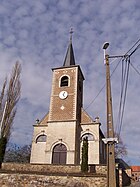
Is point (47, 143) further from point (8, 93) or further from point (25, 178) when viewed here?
point (25, 178)

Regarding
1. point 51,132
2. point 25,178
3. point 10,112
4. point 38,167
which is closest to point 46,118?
point 51,132

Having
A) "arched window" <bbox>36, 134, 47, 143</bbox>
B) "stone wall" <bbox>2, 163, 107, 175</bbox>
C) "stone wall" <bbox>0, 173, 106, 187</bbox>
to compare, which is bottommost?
"stone wall" <bbox>0, 173, 106, 187</bbox>

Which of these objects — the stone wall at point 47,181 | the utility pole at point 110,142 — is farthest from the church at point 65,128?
the utility pole at point 110,142

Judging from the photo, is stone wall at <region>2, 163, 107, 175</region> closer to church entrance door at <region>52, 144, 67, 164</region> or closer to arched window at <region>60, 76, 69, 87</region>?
church entrance door at <region>52, 144, 67, 164</region>

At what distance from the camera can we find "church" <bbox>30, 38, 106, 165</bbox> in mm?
20891

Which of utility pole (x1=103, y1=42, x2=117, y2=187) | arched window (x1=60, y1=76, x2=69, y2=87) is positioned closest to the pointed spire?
arched window (x1=60, y1=76, x2=69, y2=87)

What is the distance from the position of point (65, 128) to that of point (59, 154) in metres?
2.66

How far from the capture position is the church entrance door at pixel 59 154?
67.3 ft

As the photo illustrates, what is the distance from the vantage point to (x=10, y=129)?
17.9 metres

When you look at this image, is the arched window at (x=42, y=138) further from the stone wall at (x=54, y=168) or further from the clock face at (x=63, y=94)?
the stone wall at (x=54, y=168)

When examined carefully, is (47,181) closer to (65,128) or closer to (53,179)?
(53,179)

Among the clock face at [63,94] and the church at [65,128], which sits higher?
the clock face at [63,94]

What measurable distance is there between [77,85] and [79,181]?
1401 cm

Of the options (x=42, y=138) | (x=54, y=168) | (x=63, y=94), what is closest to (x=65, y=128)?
(x=42, y=138)
